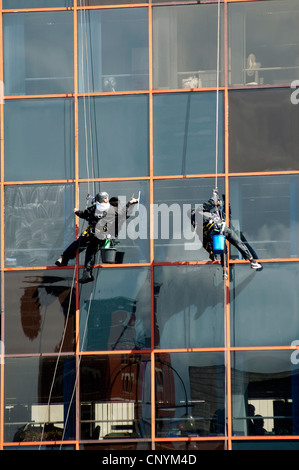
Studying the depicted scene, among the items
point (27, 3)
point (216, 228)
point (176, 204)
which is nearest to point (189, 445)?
point (216, 228)

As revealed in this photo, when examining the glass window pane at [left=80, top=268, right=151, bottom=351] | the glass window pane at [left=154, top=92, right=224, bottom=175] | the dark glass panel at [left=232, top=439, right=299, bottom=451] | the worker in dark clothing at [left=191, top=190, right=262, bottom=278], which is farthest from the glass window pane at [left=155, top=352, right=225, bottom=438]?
the glass window pane at [left=154, top=92, right=224, bottom=175]

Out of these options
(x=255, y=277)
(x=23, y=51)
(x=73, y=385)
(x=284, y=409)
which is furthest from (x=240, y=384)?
(x=23, y=51)

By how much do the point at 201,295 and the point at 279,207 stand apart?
2272 millimetres

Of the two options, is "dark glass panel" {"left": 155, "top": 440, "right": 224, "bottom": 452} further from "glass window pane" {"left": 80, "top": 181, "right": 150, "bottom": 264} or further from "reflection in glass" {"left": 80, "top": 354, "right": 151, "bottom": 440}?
"glass window pane" {"left": 80, "top": 181, "right": 150, "bottom": 264}

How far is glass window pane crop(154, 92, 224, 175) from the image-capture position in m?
18.2

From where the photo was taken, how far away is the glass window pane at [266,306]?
57.9 feet

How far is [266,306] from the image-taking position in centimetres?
1770

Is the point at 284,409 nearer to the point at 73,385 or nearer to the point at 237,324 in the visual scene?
the point at 237,324

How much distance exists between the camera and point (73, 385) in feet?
58.5

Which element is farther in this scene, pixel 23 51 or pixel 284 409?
pixel 23 51

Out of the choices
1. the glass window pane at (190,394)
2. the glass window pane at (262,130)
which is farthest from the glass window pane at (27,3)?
the glass window pane at (190,394)

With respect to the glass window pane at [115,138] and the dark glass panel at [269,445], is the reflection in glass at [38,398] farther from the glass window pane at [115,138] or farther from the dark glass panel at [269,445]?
the glass window pane at [115,138]
